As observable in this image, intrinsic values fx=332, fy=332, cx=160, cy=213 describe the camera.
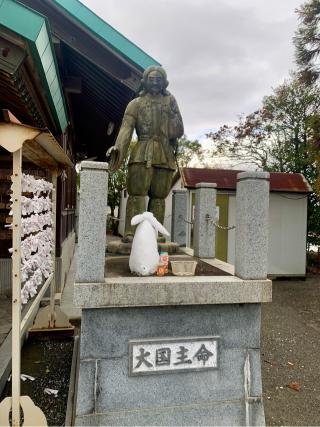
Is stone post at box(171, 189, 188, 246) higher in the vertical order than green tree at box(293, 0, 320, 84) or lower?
lower

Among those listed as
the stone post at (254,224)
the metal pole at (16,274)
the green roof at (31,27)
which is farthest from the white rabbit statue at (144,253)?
the green roof at (31,27)

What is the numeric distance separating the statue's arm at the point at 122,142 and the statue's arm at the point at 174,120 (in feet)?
1.59

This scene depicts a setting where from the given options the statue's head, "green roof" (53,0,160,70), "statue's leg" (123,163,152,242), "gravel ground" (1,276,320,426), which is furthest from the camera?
"green roof" (53,0,160,70)

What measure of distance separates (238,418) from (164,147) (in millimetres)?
3109

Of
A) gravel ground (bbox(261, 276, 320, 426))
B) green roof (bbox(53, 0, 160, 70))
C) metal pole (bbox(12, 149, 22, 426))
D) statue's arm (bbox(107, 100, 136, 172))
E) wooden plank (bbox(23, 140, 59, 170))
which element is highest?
green roof (bbox(53, 0, 160, 70))

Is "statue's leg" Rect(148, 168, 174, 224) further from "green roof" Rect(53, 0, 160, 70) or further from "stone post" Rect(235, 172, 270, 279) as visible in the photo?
"green roof" Rect(53, 0, 160, 70)

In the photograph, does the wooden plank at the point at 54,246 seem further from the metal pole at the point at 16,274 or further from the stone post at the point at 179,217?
the stone post at the point at 179,217

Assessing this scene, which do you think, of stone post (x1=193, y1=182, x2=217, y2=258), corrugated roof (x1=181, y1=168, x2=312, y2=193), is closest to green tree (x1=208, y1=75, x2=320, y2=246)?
corrugated roof (x1=181, y1=168, x2=312, y2=193)

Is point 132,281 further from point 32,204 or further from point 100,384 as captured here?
point 32,204

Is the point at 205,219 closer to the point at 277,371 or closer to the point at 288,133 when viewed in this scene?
the point at 277,371

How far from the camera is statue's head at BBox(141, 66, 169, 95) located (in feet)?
13.8

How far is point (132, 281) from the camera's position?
275 centimetres

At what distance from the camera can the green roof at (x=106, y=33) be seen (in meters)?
5.29

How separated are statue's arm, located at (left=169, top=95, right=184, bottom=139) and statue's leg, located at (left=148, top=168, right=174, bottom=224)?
493mm
